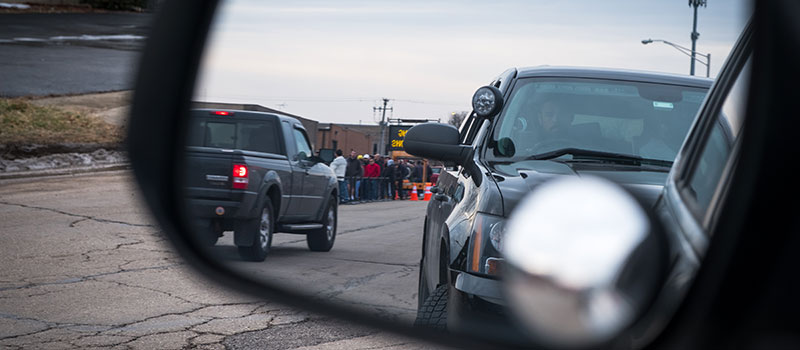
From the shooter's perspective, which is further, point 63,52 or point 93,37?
point 93,37

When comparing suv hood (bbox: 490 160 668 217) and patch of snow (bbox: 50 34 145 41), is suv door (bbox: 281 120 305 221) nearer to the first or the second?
suv hood (bbox: 490 160 668 217)

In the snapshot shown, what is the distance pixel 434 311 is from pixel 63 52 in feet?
114

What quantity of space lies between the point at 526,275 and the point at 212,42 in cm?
78

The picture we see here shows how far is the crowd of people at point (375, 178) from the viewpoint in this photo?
25.3 m

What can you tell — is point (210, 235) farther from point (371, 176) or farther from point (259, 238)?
point (371, 176)

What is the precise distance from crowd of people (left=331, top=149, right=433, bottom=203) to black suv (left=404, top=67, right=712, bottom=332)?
20480 millimetres

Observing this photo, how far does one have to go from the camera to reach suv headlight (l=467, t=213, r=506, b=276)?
2.51 m

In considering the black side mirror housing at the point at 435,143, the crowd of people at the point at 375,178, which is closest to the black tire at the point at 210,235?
the black side mirror housing at the point at 435,143

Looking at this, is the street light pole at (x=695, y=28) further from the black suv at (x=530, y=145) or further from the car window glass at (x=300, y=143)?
the car window glass at (x=300, y=143)

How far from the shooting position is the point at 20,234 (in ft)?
34.6

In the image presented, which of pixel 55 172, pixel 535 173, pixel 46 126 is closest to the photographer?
pixel 535 173

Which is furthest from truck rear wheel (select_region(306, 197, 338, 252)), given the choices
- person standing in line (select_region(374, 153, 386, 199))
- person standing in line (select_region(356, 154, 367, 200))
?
person standing in line (select_region(374, 153, 386, 199))

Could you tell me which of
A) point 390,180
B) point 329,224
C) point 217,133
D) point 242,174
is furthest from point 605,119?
point 390,180

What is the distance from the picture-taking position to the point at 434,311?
2102 mm
